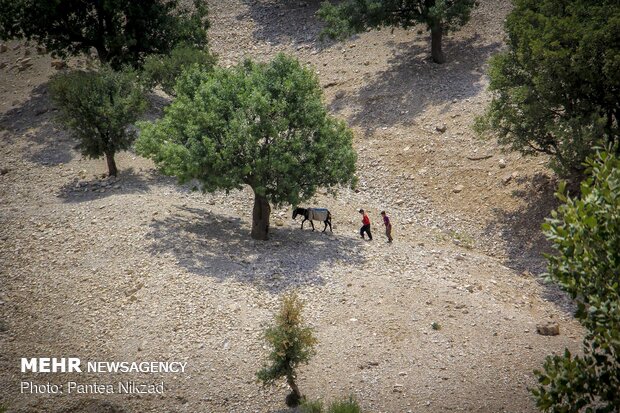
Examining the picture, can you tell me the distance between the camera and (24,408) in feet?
56.1

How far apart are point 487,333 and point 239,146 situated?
1002cm

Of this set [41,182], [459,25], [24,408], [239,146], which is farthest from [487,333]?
[459,25]

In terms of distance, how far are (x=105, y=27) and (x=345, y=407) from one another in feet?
89.7

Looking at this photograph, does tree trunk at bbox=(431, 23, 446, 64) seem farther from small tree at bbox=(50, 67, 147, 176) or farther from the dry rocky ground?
small tree at bbox=(50, 67, 147, 176)

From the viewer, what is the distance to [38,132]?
1383 inches

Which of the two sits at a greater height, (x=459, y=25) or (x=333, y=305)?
(x=459, y=25)

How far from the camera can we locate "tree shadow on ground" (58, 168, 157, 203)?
29.0 meters

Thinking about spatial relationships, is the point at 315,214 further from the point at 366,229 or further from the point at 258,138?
the point at 258,138

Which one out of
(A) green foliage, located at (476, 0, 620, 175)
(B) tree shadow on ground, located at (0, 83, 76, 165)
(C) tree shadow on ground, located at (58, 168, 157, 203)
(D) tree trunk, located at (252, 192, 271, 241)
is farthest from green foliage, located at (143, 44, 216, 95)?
(A) green foliage, located at (476, 0, 620, 175)

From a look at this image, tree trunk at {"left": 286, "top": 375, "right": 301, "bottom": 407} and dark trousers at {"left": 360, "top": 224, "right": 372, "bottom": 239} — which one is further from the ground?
dark trousers at {"left": 360, "top": 224, "right": 372, "bottom": 239}

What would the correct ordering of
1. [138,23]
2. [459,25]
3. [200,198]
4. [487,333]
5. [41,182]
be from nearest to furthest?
[487,333] < [200,198] < [41,182] < [138,23] < [459,25]

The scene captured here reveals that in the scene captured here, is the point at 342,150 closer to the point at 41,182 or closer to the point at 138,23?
the point at 41,182

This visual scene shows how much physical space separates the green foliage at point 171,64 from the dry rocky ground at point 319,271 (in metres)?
5.29

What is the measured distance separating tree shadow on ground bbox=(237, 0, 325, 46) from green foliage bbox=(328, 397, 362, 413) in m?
30.6
